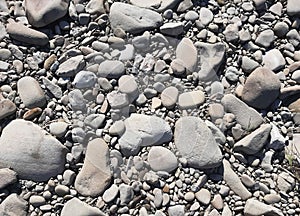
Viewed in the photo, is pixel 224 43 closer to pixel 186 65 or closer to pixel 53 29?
pixel 186 65

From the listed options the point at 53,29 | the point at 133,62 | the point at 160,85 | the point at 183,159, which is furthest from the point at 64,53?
Answer: the point at 183,159

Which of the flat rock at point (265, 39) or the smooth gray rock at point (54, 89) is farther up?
the flat rock at point (265, 39)

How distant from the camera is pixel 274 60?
1970 mm

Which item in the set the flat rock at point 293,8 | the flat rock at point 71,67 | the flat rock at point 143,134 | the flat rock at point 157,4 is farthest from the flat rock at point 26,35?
the flat rock at point 293,8

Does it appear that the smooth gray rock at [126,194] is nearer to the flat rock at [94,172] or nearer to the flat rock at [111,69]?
the flat rock at [94,172]

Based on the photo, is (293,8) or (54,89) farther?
(293,8)

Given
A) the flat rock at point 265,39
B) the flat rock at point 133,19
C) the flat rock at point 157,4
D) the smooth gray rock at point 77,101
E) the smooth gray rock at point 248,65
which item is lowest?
the smooth gray rock at point 77,101

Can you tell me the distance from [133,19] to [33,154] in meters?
0.63

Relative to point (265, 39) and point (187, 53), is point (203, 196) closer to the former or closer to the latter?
point (187, 53)

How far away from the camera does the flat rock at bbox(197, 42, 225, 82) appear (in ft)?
6.36

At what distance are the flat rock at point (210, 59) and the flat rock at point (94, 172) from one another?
452 millimetres

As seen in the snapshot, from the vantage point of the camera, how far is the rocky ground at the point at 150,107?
177 centimetres

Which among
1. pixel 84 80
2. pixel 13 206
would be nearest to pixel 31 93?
pixel 84 80

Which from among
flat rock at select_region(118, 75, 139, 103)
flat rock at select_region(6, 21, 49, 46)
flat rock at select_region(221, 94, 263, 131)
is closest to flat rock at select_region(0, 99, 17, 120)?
flat rock at select_region(6, 21, 49, 46)
